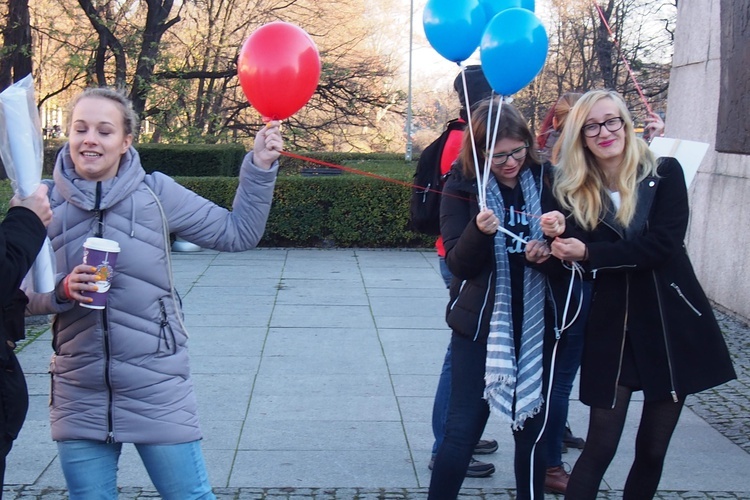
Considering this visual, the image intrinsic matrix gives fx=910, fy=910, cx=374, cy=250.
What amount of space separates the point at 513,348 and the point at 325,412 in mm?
2232

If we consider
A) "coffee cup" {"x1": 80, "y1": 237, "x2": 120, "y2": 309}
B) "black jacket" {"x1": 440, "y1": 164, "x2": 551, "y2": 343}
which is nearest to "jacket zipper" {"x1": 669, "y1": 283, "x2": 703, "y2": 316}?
"black jacket" {"x1": 440, "y1": 164, "x2": 551, "y2": 343}

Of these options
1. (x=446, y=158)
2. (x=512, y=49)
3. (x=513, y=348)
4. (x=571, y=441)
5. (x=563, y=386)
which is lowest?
(x=571, y=441)

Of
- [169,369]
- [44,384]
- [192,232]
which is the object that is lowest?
[44,384]

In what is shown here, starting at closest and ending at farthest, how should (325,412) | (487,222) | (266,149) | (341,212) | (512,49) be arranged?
(266,149) < (487,222) < (512,49) < (325,412) < (341,212)

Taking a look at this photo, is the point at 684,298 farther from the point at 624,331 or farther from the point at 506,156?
the point at 506,156

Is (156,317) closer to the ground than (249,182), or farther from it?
closer to the ground

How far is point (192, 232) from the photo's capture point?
2.96 m

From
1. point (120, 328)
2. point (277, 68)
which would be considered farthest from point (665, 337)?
point (120, 328)

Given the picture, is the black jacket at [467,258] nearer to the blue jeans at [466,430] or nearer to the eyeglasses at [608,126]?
the blue jeans at [466,430]

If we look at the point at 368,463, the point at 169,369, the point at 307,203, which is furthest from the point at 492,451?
the point at 307,203

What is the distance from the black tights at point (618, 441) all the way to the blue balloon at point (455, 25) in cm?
152

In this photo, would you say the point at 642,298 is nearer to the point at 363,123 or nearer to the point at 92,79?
the point at 92,79

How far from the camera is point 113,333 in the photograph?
2.77m

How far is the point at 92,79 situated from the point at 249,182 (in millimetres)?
18348
